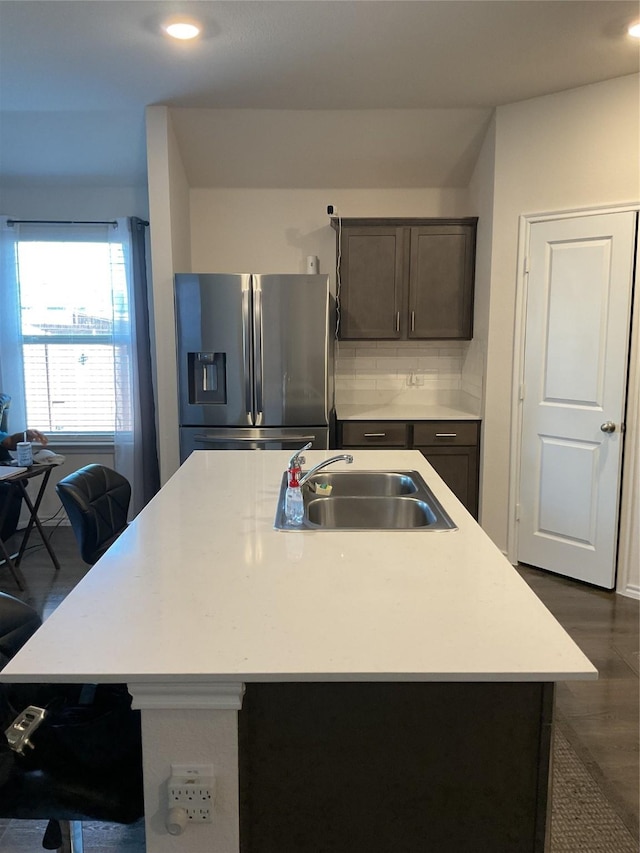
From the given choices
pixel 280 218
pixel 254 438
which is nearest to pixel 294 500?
pixel 254 438

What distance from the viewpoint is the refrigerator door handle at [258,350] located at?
3545 millimetres

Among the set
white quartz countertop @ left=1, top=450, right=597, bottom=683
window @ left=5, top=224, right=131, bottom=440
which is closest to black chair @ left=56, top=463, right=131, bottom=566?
white quartz countertop @ left=1, top=450, right=597, bottom=683

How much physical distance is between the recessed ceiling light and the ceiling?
0.17 feet

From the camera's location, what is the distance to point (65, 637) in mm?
1114

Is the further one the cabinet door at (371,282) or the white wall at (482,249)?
the cabinet door at (371,282)

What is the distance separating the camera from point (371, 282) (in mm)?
4047

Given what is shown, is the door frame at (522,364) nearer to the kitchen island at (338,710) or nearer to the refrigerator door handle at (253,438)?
the refrigerator door handle at (253,438)

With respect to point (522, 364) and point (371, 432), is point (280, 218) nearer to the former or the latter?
point (371, 432)

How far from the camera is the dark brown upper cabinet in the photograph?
3.99m

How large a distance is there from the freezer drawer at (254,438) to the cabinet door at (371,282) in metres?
0.82

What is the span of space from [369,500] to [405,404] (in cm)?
234

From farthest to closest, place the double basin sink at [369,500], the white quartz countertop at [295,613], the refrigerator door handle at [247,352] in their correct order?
the refrigerator door handle at [247,352]
the double basin sink at [369,500]
the white quartz countertop at [295,613]

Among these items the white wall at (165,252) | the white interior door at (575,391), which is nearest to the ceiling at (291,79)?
the white wall at (165,252)

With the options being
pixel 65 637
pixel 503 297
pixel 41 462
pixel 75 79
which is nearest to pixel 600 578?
pixel 503 297
